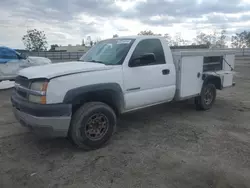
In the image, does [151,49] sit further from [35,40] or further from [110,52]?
[35,40]

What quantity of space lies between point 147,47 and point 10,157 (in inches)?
124

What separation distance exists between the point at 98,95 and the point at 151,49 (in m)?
1.60

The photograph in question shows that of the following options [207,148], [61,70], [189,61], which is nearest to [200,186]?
[207,148]

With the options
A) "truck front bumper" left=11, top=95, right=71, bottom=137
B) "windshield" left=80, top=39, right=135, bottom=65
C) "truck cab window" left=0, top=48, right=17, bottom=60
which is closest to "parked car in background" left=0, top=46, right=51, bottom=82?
"truck cab window" left=0, top=48, right=17, bottom=60

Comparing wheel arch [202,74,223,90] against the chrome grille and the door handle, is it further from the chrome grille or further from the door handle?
the chrome grille

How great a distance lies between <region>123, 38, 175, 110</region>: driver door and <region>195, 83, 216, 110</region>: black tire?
123 centimetres

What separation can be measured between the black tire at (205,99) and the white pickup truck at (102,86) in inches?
9.3

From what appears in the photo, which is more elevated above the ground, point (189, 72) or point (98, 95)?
point (189, 72)

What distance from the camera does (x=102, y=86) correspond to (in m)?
3.78

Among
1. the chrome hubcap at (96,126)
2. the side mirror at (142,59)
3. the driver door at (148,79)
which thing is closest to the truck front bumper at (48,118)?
the chrome hubcap at (96,126)

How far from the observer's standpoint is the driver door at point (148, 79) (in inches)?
167

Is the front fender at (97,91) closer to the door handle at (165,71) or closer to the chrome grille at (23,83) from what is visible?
the chrome grille at (23,83)

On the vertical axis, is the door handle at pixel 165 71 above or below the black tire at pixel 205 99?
above

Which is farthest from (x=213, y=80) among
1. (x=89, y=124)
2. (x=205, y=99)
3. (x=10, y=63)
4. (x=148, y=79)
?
(x=10, y=63)
